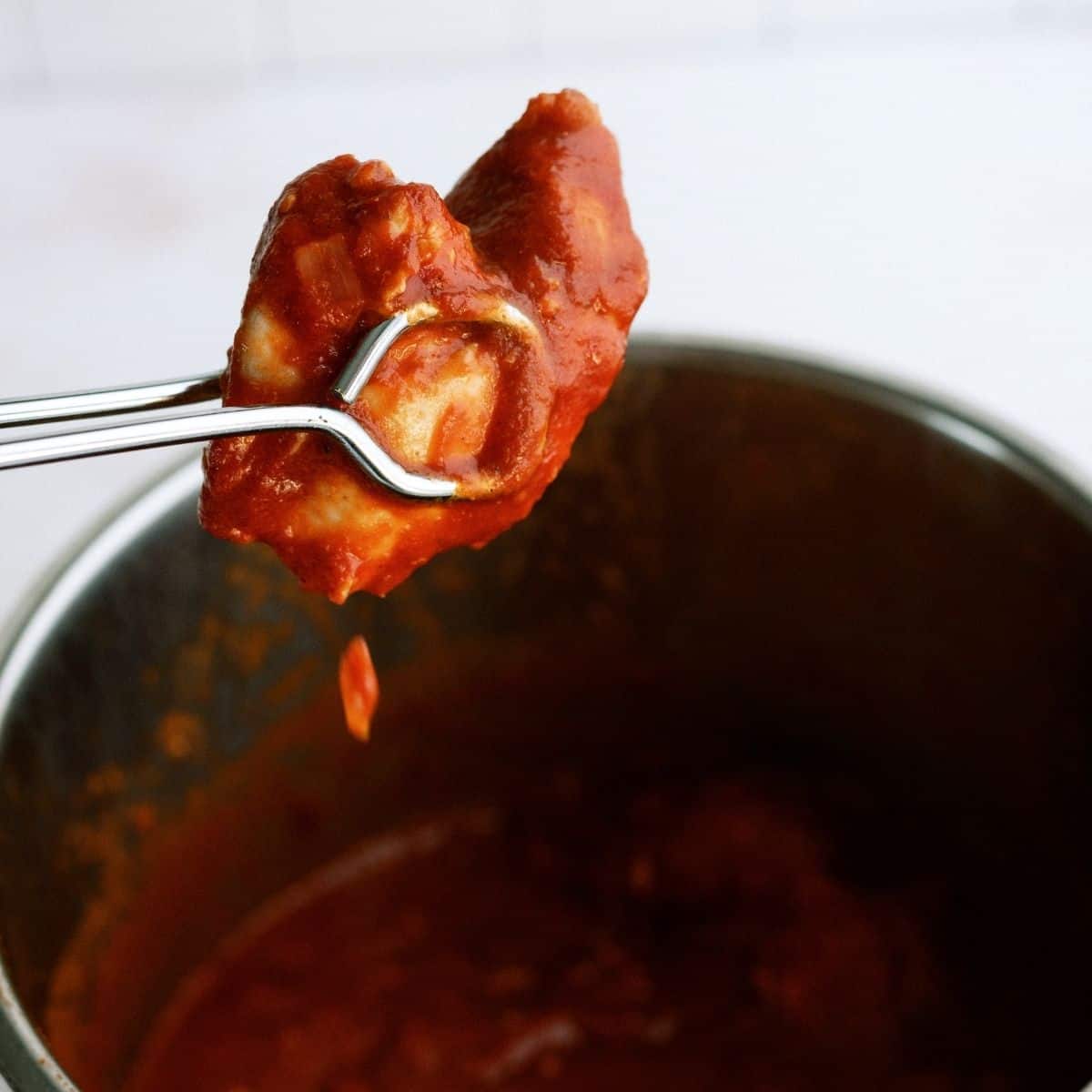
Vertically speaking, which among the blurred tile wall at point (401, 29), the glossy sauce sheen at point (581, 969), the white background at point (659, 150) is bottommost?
the glossy sauce sheen at point (581, 969)

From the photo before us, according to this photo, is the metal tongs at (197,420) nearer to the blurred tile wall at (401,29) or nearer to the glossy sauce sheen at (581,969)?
the glossy sauce sheen at (581,969)

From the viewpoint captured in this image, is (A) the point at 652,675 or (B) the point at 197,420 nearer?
(B) the point at 197,420

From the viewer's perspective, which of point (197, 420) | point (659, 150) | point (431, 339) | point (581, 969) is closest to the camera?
point (197, 420)

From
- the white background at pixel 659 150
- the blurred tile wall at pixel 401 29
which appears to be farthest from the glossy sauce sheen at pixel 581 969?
the blurred tile wall at pixel 401 29

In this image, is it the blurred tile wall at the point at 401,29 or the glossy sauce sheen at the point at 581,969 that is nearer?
the glossy sauce sheen at the point at 581,969

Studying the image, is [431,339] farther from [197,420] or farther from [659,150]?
→ [659,150]

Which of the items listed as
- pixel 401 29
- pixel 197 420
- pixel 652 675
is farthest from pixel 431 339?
pixel 401 29

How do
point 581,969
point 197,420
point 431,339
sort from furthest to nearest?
point 581,969 → point 431,339 → point 197,420

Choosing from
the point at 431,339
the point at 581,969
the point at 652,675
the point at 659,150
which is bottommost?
the point at 581,969
